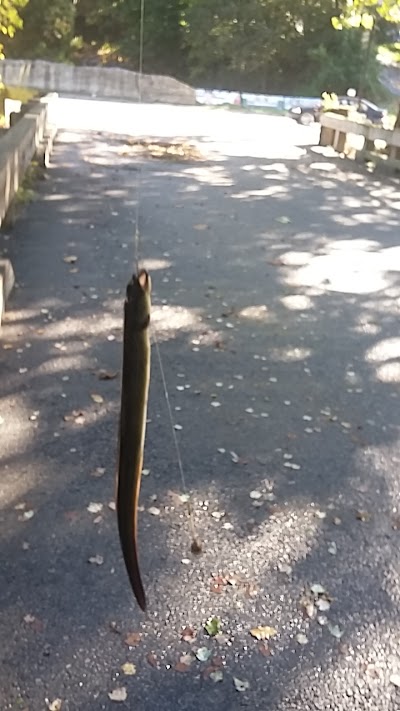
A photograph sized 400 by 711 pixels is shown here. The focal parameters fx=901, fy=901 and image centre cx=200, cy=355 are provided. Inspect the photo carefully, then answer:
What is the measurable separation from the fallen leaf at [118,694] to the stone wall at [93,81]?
3254 centimetres

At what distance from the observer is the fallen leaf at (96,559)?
3.69 meters

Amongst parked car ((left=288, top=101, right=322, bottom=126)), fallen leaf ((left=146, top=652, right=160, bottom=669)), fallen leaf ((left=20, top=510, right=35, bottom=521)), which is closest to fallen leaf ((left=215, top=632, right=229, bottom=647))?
fallen leaf ((left=146, top=652, right=160, bottom=669))

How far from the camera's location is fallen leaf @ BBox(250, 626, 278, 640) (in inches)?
131

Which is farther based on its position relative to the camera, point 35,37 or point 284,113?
point 35,37

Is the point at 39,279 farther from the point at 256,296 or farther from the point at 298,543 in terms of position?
the point at 298,543

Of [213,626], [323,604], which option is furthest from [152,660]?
[323,604]

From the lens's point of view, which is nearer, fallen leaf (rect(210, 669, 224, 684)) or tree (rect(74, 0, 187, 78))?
fallen leaf (rect(210, 669, 224, 684))

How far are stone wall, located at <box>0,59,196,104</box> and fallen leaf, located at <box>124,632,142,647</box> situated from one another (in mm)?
32256

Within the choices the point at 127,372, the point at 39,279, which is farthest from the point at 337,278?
the point at 127,372

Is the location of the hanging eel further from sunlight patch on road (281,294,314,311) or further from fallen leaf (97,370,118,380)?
sunlight patch on road (281,294,314,311)

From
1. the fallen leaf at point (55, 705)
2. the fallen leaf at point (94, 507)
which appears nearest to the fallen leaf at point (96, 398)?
the fallen leaf at point (94, 507)

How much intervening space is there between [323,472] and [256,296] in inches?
125

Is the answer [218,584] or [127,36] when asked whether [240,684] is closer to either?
[218,584]

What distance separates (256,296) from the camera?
7.59 m
